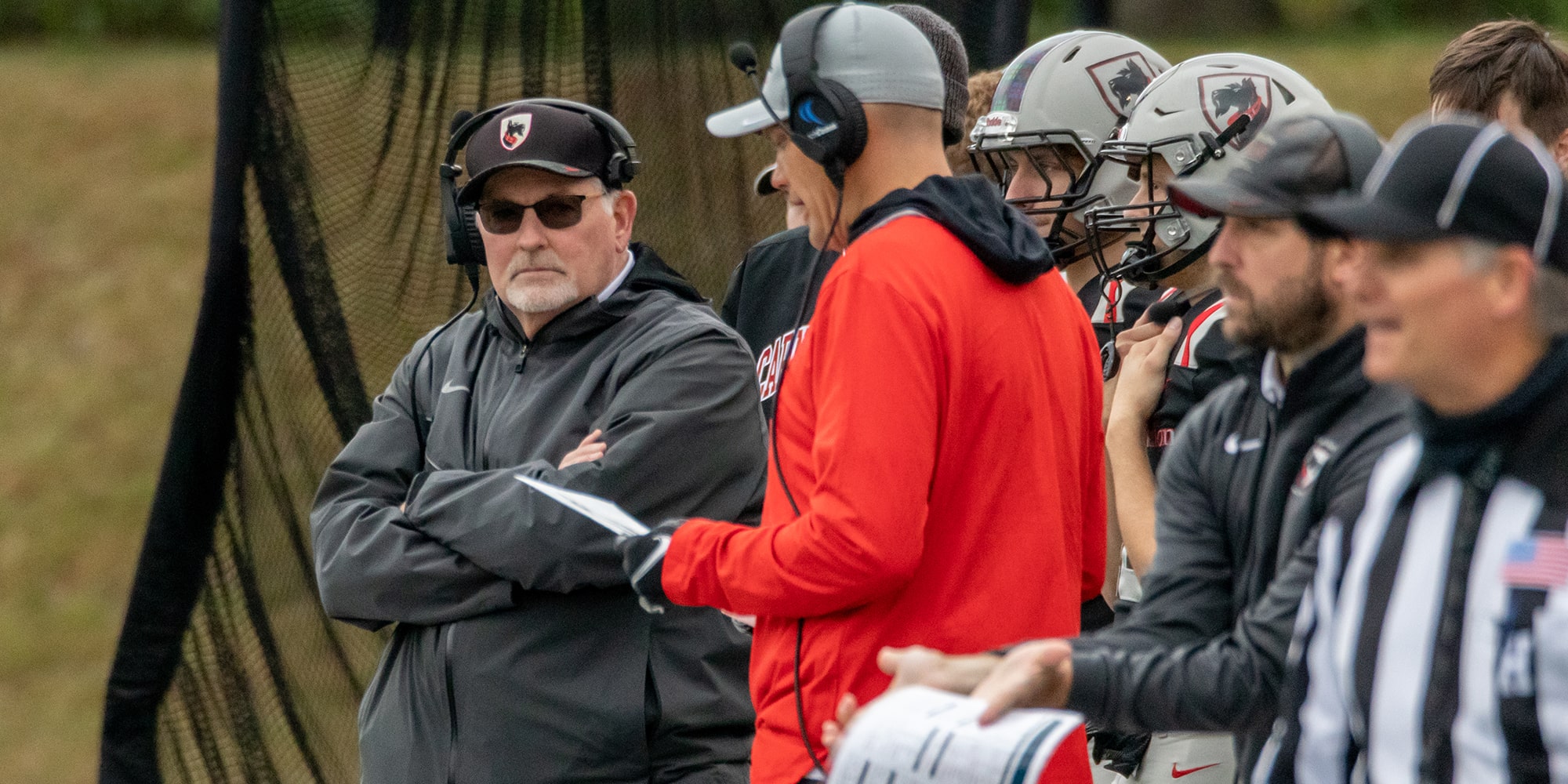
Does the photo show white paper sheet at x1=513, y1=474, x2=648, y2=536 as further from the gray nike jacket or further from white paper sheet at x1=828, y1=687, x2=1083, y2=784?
white paper sheet at x1=828, y1=687, x2=1083, y2=784

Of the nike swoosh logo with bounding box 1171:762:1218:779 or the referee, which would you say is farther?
the nike swoosh logo with bounding box 1171:762:1218:779

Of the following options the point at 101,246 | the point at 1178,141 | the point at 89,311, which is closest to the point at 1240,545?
the point at 1178,141

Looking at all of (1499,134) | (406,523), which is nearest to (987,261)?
(1499,134)

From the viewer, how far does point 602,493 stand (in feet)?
9.69

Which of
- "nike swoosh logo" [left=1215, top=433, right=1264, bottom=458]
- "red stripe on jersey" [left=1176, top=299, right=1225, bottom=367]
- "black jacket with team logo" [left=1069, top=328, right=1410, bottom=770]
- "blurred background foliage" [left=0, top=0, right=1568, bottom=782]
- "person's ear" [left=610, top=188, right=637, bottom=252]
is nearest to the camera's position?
"black jacket with team logo" [left=1069, top=328, right=1410, bottom=770]

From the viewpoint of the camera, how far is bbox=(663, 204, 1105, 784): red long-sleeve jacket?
2.21 m

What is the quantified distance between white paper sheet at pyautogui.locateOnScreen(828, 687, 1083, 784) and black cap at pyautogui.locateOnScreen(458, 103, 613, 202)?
168cm

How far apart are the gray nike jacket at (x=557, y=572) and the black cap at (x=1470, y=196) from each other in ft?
5.28

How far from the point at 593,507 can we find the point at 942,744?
1263mm

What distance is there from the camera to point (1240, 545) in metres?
1.97

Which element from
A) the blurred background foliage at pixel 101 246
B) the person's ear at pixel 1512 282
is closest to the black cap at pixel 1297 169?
the person's ear at pixel 1512 282

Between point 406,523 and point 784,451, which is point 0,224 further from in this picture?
point 784,451

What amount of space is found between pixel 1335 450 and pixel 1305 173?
12.4 inches

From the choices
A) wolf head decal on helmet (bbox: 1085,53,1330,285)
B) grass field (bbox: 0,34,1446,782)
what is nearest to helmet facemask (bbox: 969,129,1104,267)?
wolf head decal on helmet (bbox: 1085,53,1330,285)
